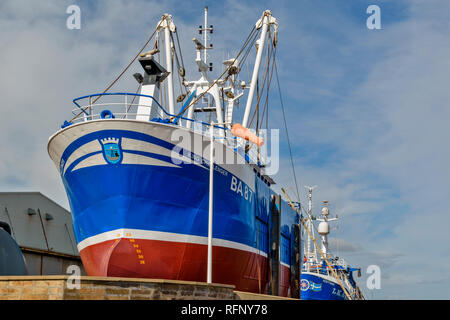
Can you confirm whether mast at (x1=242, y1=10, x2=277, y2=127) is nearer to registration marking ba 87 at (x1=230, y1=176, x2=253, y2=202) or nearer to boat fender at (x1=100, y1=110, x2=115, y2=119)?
registration marking ba 87 at (x1=230, y1=176, x2=253, y2=202)

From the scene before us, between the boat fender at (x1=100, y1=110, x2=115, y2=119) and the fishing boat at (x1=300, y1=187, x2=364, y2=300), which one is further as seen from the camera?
the fishing boat at (x1=300, y1=187, x2=364, y2=300)

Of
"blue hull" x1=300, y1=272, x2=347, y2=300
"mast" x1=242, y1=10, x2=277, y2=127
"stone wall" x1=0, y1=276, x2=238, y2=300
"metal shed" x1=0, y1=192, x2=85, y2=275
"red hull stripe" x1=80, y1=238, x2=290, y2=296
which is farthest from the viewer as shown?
"blue hull" x1=300, y1=272, x2=347, y2=300

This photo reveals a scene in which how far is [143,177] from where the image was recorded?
1817 centimetres

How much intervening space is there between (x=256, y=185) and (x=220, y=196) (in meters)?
4.64

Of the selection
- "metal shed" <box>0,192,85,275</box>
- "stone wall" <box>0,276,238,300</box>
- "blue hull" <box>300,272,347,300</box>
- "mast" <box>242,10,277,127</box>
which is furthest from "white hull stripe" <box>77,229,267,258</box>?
"blue hull" <box>300,272,347,300</box>

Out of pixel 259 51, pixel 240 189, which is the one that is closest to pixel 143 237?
pixel 240 189

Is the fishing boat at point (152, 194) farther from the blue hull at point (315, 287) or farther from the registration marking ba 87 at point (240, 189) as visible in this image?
the blue hull at point (315, 287)

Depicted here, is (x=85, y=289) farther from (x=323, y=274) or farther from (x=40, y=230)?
(x=323, y=274)

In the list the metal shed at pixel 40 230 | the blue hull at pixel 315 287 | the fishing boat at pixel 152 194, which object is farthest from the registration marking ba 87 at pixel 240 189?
the blue hull at pixel 315 287

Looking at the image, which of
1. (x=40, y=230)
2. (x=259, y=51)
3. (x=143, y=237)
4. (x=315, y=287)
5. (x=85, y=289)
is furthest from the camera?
(x=315, y=287)

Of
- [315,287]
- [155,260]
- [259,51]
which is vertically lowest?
[315,287]

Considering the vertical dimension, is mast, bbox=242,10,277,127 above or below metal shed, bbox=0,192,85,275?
above
